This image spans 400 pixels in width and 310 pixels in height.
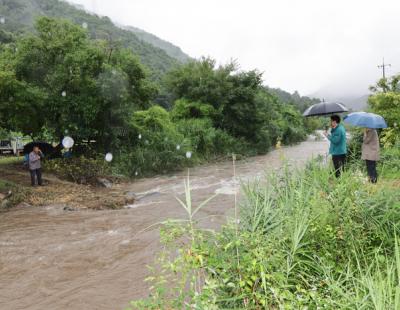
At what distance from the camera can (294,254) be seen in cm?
354

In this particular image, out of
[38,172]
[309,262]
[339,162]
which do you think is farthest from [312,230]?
[38,172]

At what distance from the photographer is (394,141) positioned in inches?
512

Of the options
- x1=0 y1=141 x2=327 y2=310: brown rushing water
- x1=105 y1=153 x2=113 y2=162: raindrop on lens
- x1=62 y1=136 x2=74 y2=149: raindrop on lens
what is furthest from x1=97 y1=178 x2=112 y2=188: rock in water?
x1=0 y1=141 x2=327 y2=310: brown rushing water

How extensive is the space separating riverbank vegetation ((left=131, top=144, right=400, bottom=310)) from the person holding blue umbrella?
273cm

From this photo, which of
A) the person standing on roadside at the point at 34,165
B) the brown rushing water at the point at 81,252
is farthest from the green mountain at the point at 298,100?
the brown rushing water at the point at 81,252

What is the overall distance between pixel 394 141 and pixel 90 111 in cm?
1237

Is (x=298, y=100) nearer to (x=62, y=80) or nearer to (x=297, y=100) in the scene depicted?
(x=297, y=100)

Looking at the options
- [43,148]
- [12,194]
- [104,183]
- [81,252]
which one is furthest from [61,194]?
[81,252]

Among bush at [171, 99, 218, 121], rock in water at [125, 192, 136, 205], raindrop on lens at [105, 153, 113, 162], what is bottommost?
rock in water at [125, 192, 136, 205]

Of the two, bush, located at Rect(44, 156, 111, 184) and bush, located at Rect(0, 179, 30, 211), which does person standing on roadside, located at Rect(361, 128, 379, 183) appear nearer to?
bush, located at Rect(0, 179, 30, 211)

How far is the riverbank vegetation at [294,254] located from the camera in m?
2.81

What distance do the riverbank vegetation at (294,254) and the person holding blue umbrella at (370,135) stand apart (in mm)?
2727

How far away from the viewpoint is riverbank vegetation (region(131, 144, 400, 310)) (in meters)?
2.81

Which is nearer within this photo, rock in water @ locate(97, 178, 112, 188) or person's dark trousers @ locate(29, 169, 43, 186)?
person's dark trousers @ locate(29, 169, 43, 186)
